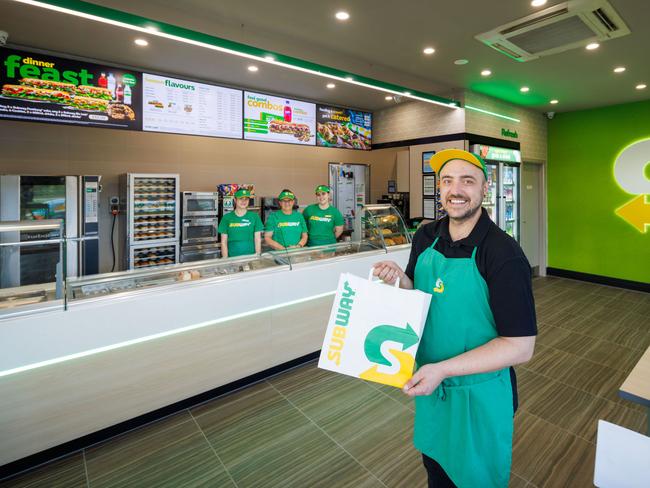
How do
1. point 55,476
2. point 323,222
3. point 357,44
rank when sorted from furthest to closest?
point 323,222
point 357,44
point 55,476

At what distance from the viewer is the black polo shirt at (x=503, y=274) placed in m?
1.20

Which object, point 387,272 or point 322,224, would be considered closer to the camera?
point 387,272

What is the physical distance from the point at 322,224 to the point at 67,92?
11.2 feet

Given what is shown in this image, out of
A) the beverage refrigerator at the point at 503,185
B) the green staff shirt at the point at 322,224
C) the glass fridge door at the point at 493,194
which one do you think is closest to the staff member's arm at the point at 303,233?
the green staff shirt at the point at 322,224

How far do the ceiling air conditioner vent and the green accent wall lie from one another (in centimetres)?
372

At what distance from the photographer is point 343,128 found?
23.3 feet

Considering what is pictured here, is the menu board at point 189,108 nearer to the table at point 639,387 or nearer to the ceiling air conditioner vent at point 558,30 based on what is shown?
the ceiling air conditioner vent at point 558,30

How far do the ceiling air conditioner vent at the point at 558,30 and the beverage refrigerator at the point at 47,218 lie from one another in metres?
4.82

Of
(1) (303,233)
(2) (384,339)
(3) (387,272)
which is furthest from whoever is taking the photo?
(1) (303,233)

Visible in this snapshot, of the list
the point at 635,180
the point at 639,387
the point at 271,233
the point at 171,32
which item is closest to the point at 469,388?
the point at 639,387

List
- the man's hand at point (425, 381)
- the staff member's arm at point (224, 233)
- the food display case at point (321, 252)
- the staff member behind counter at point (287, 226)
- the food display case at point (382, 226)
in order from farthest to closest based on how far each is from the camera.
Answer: the staff member behind counter at point (287, 226)
the staff member's arm at point (224, 233)
the food display case at point (382, 226)
the food display case at point (321, 252)
the man's hand at point (425, 381)

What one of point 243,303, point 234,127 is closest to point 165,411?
point 243,303

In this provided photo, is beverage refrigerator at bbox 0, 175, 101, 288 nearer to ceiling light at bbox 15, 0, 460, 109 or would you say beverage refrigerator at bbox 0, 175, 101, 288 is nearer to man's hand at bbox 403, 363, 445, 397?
ceiling light at bbox 15, 0, 460, 109

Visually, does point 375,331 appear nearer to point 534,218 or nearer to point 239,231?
point 239,231
